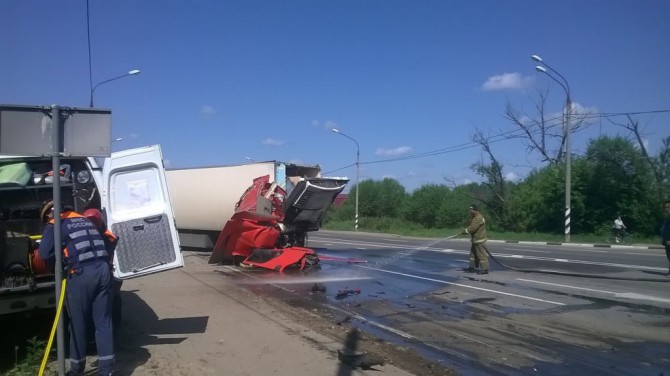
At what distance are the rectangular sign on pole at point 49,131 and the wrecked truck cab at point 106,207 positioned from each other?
1555mm

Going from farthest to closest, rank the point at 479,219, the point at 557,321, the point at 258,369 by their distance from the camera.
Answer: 1. the point at 479,219
2. the point at 557,321
3. the point at 258,369

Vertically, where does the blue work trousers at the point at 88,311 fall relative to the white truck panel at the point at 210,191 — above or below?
below

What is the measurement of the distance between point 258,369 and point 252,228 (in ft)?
31.2

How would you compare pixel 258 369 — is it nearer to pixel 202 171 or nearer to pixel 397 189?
pixel 202 171

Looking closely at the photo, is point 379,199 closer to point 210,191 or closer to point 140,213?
point 210,191

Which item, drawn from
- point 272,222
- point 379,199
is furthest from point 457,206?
point 272,222

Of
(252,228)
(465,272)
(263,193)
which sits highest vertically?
(263,193)

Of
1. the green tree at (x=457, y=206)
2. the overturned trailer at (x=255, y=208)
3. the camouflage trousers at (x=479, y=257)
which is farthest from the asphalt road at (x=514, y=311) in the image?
the green tree at (x=457, y=206)

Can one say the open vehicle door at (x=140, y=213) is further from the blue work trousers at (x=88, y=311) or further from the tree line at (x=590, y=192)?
the tree line at (x=590, y=192)

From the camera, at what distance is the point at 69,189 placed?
7234mm

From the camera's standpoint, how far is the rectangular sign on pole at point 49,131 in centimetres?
497

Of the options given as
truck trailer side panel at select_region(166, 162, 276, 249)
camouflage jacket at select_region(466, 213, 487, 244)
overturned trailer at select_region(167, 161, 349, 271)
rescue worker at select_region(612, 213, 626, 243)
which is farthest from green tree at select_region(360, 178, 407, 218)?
camouflage jacket at select_region(466, 213, 487, 244)

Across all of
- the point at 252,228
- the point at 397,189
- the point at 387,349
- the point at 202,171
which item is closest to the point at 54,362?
the point at 387,349

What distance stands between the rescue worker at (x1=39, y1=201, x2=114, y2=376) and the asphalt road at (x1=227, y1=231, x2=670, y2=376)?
3.62 m
